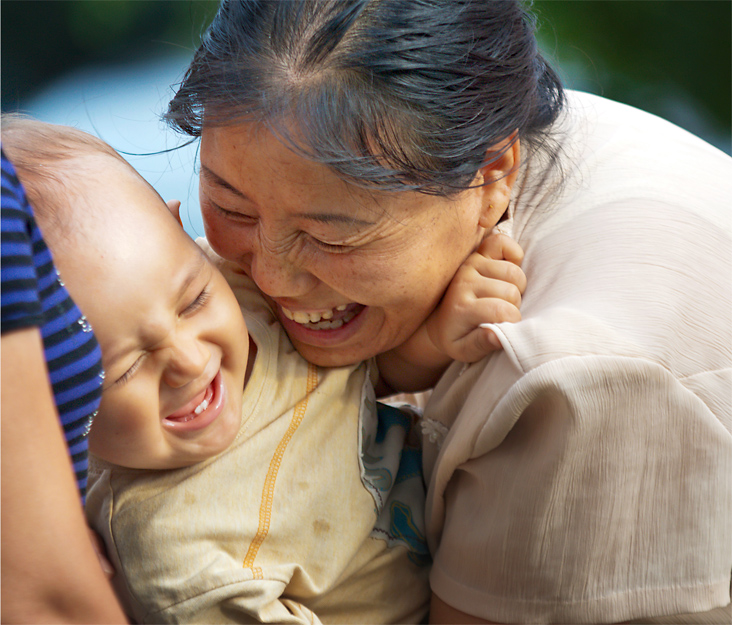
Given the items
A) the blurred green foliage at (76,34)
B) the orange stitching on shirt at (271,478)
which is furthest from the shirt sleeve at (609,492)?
the blurred green foliage at (76,34)

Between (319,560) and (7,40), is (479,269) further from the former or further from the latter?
(7,40)

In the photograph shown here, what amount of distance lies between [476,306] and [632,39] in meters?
3.60

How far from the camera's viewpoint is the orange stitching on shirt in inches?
45.8

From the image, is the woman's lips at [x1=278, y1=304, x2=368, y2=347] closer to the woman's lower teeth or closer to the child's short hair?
the woman's lower teeth

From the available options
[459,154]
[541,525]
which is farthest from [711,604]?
[459,154]

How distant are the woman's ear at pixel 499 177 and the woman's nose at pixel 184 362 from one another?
557 millimetres

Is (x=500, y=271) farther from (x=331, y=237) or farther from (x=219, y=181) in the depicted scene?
(x=219, y=181)

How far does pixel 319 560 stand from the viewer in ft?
4.00

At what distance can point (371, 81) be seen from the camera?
990 millimetres

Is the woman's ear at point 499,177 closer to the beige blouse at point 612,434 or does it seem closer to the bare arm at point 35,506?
the beige blouse at point 612,434

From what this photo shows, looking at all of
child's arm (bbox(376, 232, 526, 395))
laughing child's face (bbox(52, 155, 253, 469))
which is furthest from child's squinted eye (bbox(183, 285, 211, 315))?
child's arm (bbox(376, 232, 526, 395))

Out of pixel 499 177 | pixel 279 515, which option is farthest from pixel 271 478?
pixel 499 177

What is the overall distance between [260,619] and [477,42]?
38.3 inches

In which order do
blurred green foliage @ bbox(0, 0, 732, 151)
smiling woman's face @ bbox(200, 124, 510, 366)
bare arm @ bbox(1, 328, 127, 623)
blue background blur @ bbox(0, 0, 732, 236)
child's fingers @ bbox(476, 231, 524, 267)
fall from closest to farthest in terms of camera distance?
bare arm @ bbox(1, 328, 127, 623), smiling woman's face @ bbox(200, 124, 510, 366), child's fingers @ bbox(476, 231, 524, 267), blue background blur @ bbox(0, 0, 732, 236), blurred green foliage @ bbox(0, 0, 732, 151)
